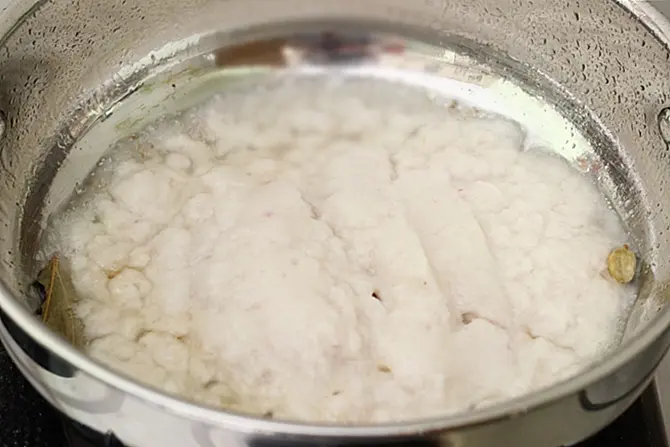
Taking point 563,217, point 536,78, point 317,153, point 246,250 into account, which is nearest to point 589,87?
point 536,78

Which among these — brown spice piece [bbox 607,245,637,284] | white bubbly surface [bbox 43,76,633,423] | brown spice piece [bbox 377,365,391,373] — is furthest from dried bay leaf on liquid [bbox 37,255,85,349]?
brown spice piece [bbox 607,245,637,284]

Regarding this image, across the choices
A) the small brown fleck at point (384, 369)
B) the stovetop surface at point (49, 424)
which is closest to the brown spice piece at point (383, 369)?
the small brown fleck at point (384, 369)

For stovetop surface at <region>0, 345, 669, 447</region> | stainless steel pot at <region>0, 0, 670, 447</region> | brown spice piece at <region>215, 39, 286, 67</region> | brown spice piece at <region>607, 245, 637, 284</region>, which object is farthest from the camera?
brown spice piece at <region>215, 39, 286, 67</region>

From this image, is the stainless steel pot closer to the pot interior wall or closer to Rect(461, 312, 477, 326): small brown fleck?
the pot interior wall

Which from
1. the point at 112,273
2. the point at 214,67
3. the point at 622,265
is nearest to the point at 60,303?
the point at 112,273

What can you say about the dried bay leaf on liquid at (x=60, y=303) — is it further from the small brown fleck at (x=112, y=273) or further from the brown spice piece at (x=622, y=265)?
the brown spice piece at (x=622, y=265)

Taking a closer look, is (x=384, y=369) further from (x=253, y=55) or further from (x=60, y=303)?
(x=253, y=55)

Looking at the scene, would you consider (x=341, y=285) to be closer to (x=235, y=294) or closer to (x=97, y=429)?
(x=235, y=294)
